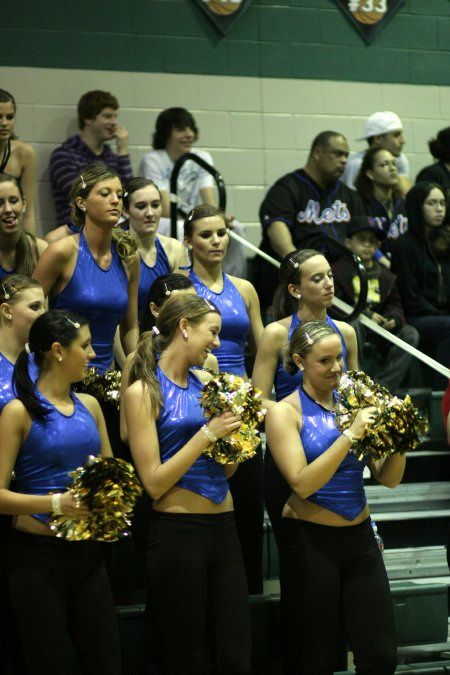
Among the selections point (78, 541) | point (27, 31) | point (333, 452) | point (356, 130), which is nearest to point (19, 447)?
point (78, 541)

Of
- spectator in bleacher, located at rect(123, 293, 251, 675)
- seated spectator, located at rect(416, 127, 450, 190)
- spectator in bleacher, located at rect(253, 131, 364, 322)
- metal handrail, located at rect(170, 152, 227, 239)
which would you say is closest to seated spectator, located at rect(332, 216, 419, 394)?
spectator in bleacher, located at rect(253, 131, 364, 322)

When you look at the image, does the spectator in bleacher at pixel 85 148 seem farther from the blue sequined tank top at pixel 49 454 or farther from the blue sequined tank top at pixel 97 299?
the blue sequined tank top at pixel 49 454

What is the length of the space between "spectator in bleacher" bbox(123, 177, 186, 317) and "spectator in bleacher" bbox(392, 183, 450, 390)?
229 cm

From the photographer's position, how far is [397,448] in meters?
3.92

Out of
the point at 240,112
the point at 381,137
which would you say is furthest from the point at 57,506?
the point at 240,112

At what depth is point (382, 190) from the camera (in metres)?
7.91

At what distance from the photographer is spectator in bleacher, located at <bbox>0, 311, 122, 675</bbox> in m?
3.55

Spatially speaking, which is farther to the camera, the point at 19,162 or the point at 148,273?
the point at 19,162

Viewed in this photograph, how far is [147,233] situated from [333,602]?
7.02ft

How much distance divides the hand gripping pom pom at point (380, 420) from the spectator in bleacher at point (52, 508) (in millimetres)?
885

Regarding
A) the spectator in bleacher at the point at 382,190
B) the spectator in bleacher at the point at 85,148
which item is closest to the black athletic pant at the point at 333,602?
the spectator in bleacher at the point at 382,190

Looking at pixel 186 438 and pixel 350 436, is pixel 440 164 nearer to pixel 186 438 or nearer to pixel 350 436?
pixel 350 436

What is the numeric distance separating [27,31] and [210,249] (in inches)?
148

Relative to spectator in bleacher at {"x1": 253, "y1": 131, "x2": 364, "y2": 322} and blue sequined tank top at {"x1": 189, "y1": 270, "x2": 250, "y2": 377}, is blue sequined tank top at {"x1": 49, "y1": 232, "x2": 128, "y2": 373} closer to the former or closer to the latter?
blue sequined tank top at {"x1": 189, "y1": 270, "x2": 250, "y2": 377}
